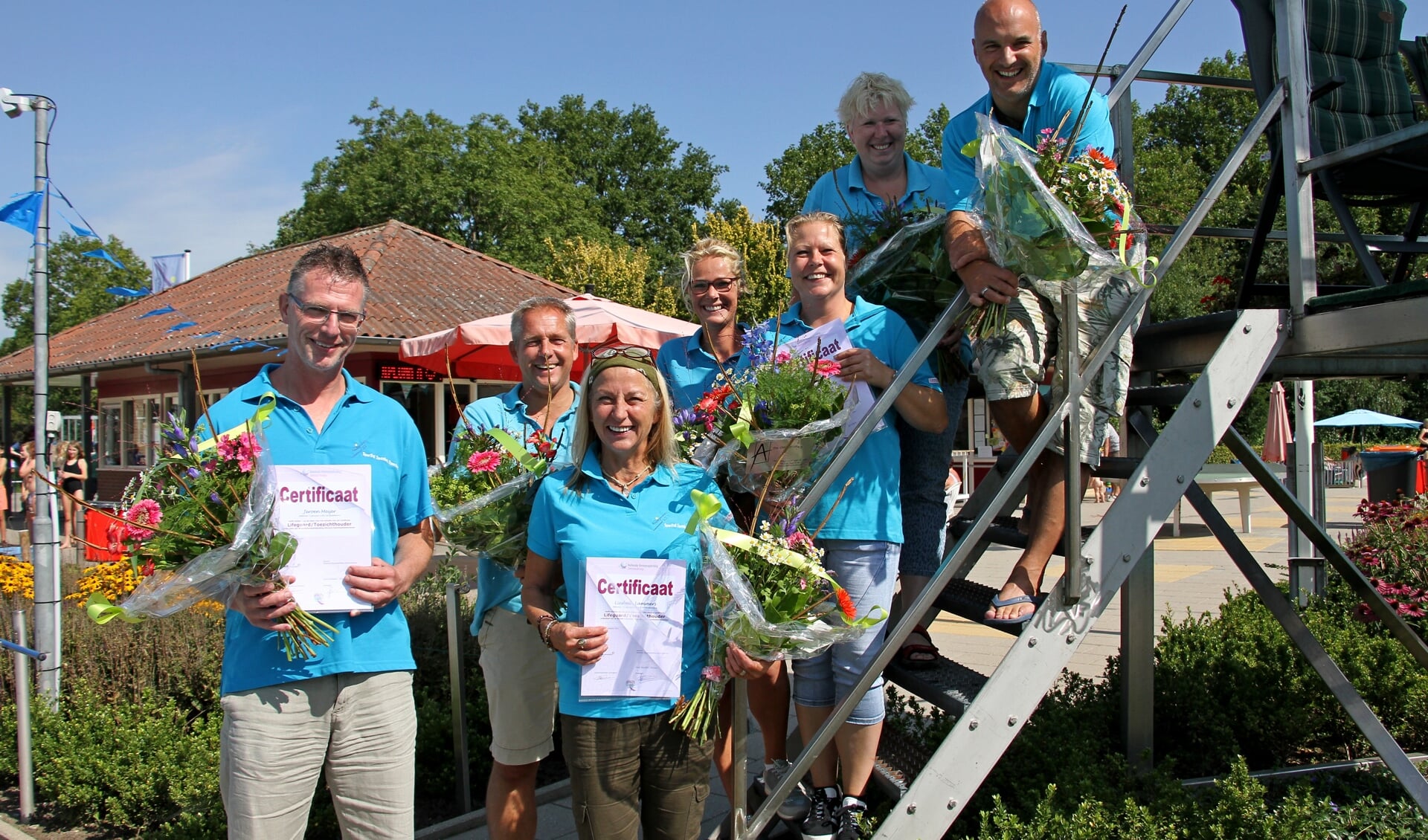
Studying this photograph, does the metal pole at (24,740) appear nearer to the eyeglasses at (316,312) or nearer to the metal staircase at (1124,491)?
the eyeglasses at (316,312)

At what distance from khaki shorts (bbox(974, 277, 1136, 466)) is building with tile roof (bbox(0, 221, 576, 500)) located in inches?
492

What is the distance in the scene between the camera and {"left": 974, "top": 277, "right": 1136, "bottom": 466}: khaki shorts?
10.3ft

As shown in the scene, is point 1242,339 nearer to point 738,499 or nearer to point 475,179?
point 738,499

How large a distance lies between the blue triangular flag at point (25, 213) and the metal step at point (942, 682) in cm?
558

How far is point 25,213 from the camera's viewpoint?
230 inches

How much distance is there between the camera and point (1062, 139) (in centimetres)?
326

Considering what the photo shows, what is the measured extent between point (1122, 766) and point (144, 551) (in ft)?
11.5

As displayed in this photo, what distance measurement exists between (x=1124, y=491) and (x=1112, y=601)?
10.3 ft

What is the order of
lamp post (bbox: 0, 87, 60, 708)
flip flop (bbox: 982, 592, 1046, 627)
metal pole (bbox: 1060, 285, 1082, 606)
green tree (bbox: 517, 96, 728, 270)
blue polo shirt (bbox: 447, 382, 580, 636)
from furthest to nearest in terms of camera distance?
green tree (bbox: 517, 96, 728, 270) < lamp post (bbox: 0, 87, 60, 708) < blue polo shirt (bbox: 447, 382, 580, 636) < flip flop (bbox: 982, 592, 1046, 627) < metal pole (bbox: 1060, 285, 1082, 606)

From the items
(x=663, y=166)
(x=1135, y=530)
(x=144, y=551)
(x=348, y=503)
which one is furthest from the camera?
(x=663, y=166)

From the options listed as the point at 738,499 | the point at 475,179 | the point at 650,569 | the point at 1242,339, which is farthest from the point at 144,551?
the point at 475,179

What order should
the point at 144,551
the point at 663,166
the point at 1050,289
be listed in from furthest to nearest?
1. the point at 663,166
2. the point at 1050,289
3. the point at 144,551

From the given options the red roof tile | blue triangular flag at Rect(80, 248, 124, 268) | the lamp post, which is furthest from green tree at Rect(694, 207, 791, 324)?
the lamp post

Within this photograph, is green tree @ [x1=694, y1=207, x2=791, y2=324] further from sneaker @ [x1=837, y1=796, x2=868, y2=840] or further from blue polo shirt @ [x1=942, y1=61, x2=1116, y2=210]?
sneaker @ [x1=837, y1=796, x2=868, y2=840]
